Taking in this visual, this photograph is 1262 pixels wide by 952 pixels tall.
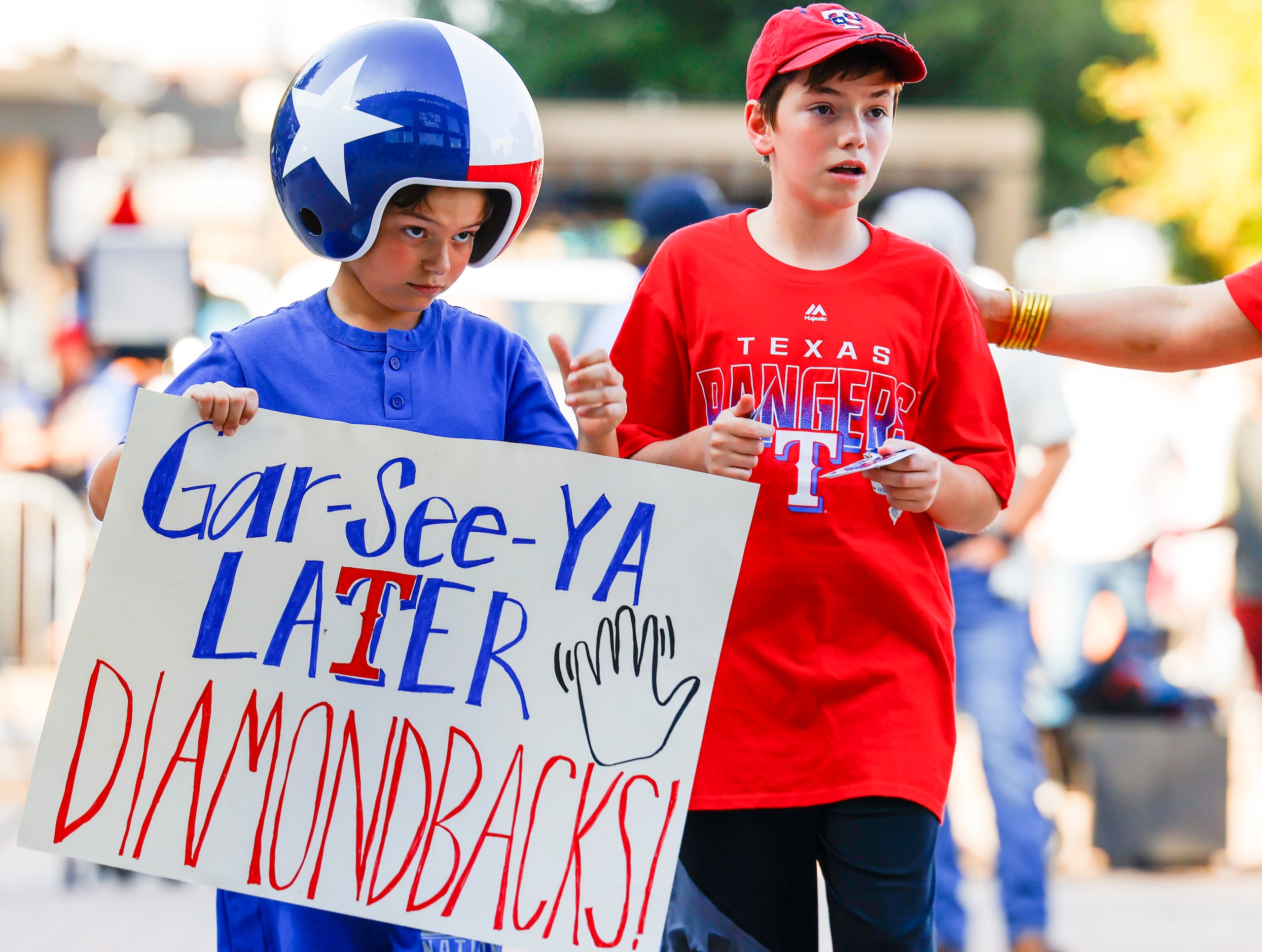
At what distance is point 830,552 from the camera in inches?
96.1

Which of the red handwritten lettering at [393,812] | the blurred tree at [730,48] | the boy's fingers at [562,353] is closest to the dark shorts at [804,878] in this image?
the red handwritten lettering at [393,812]

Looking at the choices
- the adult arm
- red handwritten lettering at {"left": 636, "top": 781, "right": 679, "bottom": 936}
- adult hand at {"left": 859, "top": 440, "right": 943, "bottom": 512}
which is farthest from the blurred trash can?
red handwritten lettering at {"left": 636, "top": 781, "right": 679, "bottom": 936}

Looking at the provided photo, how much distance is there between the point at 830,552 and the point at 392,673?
0.71 meters

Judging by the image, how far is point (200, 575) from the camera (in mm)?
2363

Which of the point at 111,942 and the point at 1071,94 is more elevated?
the point at 1071,94

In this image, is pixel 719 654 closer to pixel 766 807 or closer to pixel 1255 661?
pixel 766 807

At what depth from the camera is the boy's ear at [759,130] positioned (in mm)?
2607

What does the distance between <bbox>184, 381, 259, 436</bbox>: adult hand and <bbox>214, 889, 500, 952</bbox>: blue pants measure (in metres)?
0.74

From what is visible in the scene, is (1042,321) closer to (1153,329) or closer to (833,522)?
(1153,329)

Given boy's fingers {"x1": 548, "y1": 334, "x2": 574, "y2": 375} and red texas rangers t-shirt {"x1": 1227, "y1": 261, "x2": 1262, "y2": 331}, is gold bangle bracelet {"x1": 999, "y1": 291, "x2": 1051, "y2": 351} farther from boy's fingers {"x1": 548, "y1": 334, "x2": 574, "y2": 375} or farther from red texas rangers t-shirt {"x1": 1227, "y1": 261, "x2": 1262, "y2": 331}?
boy's fingers {"x1": 548, "y1": 334, "x2": 574, "y2": 375}

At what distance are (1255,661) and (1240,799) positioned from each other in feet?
2.06

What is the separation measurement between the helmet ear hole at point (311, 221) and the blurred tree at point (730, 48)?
1088 inches

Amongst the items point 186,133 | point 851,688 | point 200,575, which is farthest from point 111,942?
point 186,133

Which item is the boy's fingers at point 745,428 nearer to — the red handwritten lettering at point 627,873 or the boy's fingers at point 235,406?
the red handwritten lettering at point 627,873
